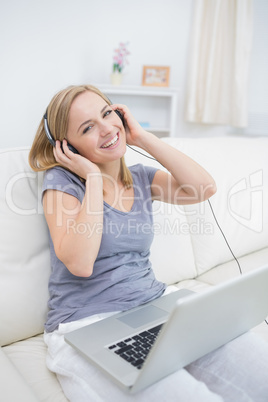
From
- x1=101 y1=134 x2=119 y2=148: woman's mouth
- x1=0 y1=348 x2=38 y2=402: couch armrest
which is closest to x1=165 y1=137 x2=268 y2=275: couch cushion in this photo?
x1=101 y1=134 x2=119 y2=148: woman's mouth

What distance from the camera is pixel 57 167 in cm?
115

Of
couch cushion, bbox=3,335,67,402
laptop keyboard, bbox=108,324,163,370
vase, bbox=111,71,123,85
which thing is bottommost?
couch cushion, bbox=3,335,67,402

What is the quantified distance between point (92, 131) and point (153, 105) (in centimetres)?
272

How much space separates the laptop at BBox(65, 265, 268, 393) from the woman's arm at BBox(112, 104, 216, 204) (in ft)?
1.37

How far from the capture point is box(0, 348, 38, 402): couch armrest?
770mm

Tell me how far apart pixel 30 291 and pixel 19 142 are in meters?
2.44

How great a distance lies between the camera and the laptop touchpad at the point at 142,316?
1.01 metres

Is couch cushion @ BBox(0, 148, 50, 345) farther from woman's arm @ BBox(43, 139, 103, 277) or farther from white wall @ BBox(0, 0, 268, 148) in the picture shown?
white wall @ BBox(0, 0, 268, 148)

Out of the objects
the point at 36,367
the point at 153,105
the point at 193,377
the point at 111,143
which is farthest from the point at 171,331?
the point at 153,105

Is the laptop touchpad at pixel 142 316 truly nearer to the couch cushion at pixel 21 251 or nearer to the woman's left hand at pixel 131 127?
the couch cushion at pixel 21 251

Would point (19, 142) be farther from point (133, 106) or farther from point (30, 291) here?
point (30, 291)

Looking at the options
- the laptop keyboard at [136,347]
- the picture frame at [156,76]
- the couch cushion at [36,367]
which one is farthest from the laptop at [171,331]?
the picture frame at [156,76]

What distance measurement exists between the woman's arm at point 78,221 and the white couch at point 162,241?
15 cm

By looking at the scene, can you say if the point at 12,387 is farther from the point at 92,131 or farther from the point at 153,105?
the point at 153,105
